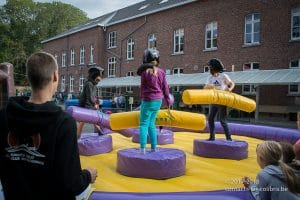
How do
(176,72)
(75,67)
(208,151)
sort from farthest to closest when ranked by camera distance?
(75,67) < (176,72) < (208,151)

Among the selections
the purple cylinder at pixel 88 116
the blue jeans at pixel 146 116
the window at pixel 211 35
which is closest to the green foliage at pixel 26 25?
the window at pixel 211 35

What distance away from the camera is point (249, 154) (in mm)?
6840

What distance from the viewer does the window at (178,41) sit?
1010 inches

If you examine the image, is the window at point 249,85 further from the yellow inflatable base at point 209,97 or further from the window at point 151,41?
the yellow inflatable base at point 209,97

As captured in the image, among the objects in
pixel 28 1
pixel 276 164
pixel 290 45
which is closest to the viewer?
pixel 276 164

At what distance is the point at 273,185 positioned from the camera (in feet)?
9.71

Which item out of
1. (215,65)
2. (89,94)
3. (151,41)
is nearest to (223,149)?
(215,65)

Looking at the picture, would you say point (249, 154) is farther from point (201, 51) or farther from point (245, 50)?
point (201, 51)

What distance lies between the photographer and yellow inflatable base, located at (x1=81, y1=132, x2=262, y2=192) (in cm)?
457

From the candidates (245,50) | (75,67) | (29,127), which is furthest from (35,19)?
(29,127)

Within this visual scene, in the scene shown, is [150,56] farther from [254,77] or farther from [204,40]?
[204,40]

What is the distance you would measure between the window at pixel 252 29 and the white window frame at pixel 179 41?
5.36 meters

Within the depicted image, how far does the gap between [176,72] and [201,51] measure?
111 inches

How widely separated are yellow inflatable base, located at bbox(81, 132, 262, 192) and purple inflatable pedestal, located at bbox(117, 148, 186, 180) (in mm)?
83
